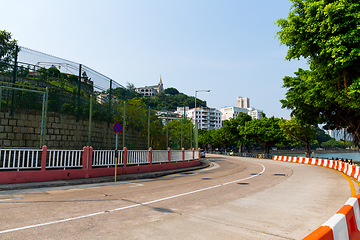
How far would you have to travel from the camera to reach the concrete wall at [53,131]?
39.1 ft

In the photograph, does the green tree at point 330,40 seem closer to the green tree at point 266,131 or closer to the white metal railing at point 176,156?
the white metal railing at point 176,156

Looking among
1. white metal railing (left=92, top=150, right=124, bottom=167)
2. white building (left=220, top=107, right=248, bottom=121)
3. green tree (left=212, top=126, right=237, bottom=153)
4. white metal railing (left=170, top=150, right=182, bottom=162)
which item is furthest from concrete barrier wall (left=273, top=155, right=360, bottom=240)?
white building (left=220, top=107, right=248, bottom=121)

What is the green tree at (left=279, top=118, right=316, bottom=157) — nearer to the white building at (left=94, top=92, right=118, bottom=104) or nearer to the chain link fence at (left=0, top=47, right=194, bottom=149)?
the chain link fence at (left=0, top=47, right=194, bottom=149)

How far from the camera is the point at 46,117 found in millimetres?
12734

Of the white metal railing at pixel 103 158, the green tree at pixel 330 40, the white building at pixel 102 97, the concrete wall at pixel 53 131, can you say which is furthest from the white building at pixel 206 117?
the white metal railing at pixel 103 158

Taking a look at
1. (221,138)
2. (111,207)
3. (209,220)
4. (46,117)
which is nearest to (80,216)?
(111,207)

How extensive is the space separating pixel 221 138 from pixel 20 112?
2837 inches

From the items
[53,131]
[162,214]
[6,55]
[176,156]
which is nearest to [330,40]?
[162,214]

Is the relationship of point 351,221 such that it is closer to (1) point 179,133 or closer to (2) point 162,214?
(2) point 162,214

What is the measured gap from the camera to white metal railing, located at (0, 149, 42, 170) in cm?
1007

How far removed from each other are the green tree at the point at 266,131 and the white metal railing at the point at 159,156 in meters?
40.0

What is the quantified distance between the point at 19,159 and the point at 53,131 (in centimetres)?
320

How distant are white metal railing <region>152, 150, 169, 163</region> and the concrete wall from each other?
1852mm

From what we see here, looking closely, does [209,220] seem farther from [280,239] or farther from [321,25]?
[321,25]
